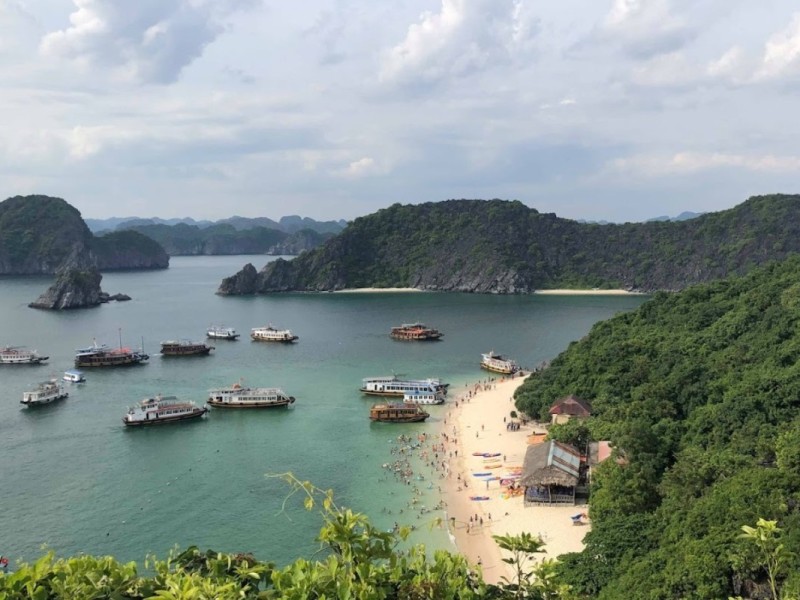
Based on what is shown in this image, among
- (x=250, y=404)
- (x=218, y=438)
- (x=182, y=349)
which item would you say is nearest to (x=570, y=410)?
→ (x=218, y=438)

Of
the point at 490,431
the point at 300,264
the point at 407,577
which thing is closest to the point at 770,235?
the point at 300,264

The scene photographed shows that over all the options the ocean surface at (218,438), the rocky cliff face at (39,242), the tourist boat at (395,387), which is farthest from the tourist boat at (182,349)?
the rocky cliff face at (39,242)

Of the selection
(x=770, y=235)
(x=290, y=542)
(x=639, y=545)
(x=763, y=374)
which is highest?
(x=770, y=235)

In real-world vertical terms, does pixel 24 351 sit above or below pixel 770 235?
below

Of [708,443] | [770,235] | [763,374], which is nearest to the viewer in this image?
[708,443]

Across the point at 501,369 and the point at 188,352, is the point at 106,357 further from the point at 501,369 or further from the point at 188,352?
the point at 501,369

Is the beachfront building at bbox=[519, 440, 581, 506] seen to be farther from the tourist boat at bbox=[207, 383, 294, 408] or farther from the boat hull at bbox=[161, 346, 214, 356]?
the boat hull at bbox=[161, 346, 214, 356]

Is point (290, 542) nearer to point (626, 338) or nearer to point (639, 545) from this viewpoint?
point (639, 545)

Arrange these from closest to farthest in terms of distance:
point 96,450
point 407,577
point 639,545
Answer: point 407,577, point 639,545, point 96,450

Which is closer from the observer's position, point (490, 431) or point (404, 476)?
point (404, 476)
